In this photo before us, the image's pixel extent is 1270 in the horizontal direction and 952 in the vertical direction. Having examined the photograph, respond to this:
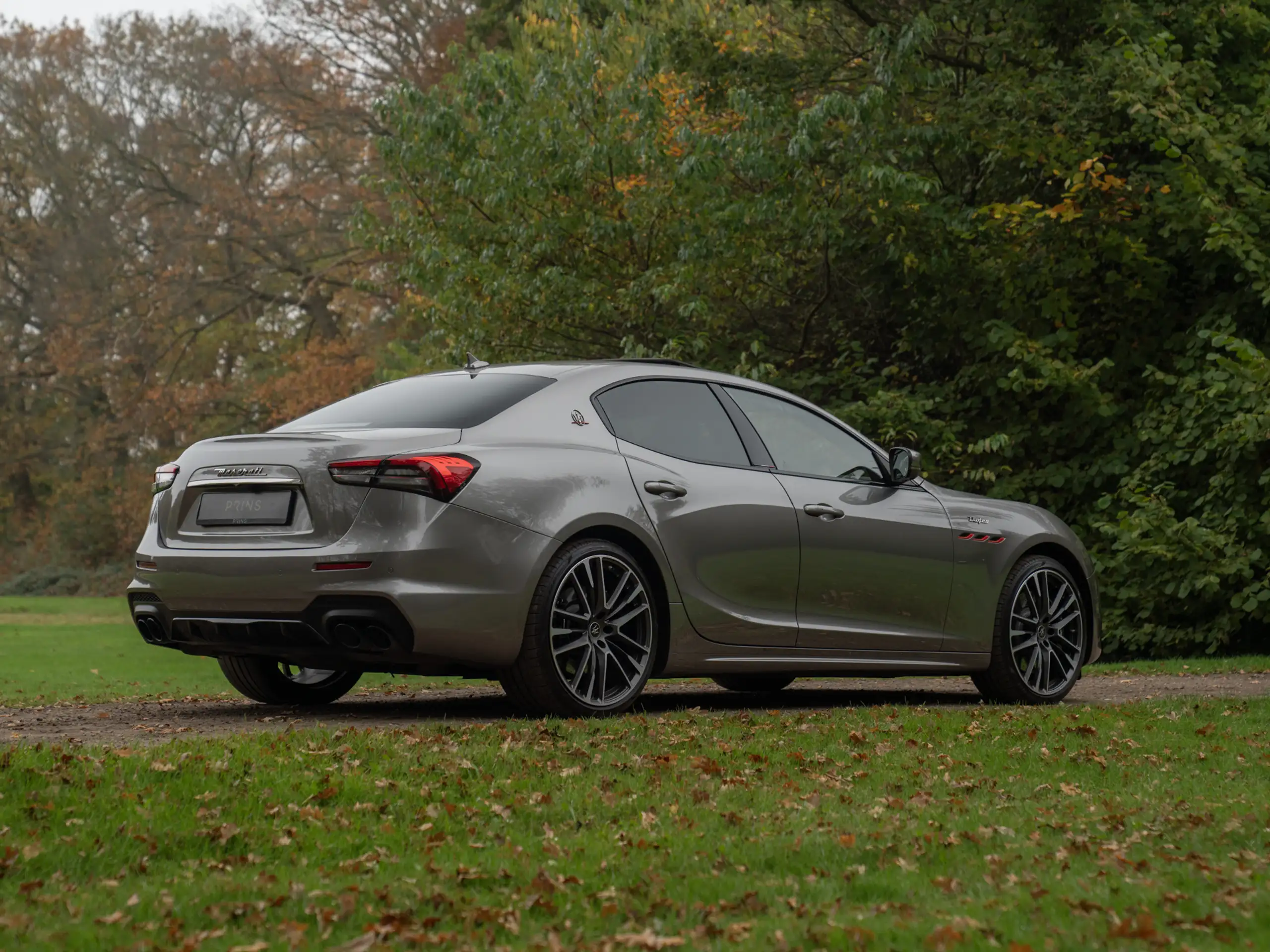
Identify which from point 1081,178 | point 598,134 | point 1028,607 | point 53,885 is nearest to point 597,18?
point 598,134

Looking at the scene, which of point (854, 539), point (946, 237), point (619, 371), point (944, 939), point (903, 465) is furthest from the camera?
point (946, 237)

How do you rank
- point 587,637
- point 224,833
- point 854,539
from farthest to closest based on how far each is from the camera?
1. point 854,539
2. point 587,637
3. point 224,833

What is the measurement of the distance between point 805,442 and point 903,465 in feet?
1.93

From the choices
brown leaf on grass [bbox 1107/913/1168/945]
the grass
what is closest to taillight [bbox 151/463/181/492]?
the grass

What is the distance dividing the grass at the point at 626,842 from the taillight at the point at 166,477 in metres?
1.65

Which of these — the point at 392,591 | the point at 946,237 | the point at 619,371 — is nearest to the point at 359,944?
the point at 392,591

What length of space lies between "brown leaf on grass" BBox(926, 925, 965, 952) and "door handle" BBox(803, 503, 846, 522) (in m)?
4.55

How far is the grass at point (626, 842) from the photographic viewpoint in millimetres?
3941

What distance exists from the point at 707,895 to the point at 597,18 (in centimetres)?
2184

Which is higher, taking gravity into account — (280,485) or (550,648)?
(280,485)

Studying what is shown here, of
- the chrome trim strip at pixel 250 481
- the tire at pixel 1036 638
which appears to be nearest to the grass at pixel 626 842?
the chrome trim strip at pixel 250 481

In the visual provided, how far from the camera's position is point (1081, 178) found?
48.3ft

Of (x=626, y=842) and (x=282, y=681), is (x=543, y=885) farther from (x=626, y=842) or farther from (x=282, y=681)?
(x=282, y=681)

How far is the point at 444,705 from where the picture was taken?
8648 mm
